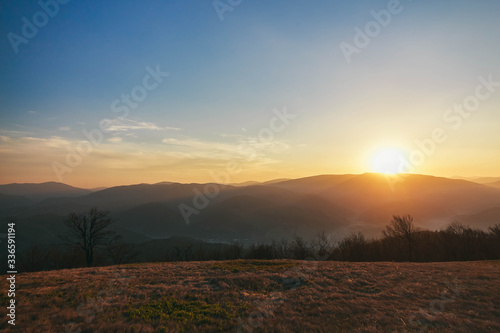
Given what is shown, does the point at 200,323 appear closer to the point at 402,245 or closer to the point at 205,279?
the point at 205,279

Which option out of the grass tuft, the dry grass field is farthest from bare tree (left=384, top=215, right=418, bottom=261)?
the grass tuft

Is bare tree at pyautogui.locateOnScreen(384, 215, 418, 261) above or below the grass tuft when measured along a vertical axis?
below

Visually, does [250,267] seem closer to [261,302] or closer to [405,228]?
[261,302]

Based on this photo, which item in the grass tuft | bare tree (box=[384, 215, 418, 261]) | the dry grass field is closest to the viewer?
the dry grass field

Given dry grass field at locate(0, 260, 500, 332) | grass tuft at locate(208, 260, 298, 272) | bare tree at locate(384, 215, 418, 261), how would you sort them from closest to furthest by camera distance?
dry grass field at locate(0, 260, 500, 332) < grass tuft at locate(208, 260, 298, 272) < bare tree at locate(384, 215, 418, 261)

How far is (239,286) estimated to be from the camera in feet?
64.9

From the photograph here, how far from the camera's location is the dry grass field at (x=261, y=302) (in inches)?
491

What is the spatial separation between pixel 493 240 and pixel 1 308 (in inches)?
3410

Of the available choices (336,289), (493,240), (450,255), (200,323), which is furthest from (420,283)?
(493,240)

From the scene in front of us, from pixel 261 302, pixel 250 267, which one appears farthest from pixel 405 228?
pixel 261 302

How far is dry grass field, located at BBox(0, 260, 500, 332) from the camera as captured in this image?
12.5 metres

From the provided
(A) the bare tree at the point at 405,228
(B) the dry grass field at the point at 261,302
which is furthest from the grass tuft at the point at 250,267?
(A) the bare tree at the point at 405,228

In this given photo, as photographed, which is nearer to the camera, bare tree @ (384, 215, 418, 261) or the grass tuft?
the grass tuft

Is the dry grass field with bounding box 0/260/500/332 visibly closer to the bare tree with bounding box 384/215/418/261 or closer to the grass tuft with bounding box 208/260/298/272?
the grass tuft with bounding box 208/260/298/272
